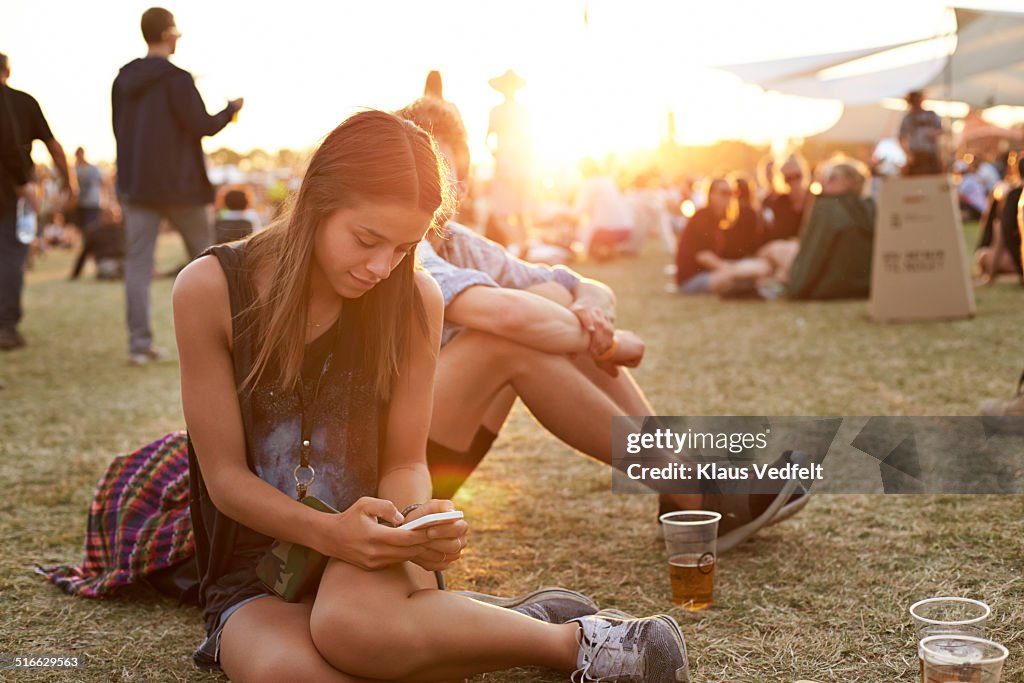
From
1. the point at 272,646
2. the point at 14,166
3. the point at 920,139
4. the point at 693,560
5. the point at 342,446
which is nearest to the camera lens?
the point at 272,646

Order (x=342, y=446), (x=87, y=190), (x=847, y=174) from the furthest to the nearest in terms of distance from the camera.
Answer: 1. (x=87, y=190)
2. (x=847, y=174)
3. (x=342, y=446)

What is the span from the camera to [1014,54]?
1015 cm

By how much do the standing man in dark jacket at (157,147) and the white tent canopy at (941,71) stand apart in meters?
5.19

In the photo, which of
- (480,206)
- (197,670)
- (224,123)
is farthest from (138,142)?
(480,206)

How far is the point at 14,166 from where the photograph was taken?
5492mm

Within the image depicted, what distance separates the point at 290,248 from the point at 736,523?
132 centimetres

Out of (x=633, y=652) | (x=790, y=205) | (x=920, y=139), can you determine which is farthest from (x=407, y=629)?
(x=920, y=139)

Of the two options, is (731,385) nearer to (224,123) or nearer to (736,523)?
(736,523)

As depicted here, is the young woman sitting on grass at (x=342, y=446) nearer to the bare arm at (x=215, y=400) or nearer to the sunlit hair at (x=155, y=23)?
the bare arm at (x=215, y=400)

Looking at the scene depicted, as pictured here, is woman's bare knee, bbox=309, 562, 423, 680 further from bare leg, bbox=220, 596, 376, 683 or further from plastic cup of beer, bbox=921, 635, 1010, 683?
plastic cup of beer, bbox=921, 635, 1010, 683

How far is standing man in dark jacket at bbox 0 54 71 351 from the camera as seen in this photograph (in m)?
5.25

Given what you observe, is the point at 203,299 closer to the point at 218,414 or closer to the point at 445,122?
the point at 218,414

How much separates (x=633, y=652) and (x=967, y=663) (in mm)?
518

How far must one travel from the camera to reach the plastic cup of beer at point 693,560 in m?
2.17
